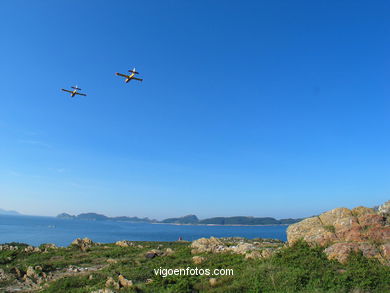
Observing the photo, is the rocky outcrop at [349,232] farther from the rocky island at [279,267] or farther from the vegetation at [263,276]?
the vegetation at [263,276]

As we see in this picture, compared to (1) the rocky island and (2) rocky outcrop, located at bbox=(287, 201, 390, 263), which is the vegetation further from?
(2) rocky outcrop, located at bbox=(287, 201, 390, 263)

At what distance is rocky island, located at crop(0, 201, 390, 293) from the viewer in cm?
1495

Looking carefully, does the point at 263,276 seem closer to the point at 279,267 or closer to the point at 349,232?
the point at 279,267

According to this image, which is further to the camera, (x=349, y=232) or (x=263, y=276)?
(x=349, y=232)

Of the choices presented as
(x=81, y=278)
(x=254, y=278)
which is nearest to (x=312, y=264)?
(x=254, y=278)

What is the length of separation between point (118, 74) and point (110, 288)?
96.8ft

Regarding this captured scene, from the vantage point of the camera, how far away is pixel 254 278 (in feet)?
51.4

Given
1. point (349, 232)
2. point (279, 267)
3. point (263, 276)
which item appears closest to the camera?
point (263, 276)

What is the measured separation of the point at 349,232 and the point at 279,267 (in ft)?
24.4

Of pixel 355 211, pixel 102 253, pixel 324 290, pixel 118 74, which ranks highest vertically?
pixel 118 74

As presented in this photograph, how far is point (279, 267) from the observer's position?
58.0 feet

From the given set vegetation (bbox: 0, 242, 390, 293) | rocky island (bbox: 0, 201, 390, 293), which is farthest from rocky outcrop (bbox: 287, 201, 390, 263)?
vegetation (bbox: 0, 242, 390, 293)

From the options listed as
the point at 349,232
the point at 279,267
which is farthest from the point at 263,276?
the point at 349,232

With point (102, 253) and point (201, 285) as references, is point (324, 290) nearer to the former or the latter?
point (201, 285)
